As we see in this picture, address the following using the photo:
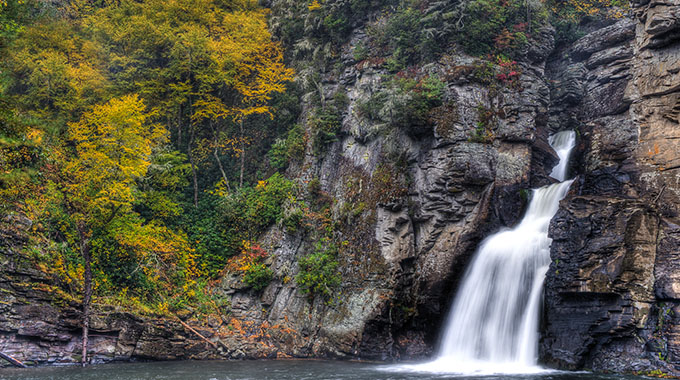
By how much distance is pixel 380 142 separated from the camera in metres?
18.8

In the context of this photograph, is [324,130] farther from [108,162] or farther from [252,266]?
[108,162]

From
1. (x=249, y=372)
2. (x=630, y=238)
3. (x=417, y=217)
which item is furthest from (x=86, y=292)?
(x=630, y=238)

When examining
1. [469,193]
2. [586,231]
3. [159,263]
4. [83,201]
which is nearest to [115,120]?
[83,201]

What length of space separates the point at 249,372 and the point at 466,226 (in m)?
8.11

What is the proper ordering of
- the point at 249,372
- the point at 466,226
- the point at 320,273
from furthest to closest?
1. the point at 320,273
2. the point at 466,226
3. the point at 249,372

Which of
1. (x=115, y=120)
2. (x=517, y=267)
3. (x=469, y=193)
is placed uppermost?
(x=115, y=120)

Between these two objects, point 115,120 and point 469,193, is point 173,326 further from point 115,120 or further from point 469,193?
point 469,193

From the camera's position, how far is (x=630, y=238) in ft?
39.8

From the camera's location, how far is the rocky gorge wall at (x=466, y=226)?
12070 millimetres

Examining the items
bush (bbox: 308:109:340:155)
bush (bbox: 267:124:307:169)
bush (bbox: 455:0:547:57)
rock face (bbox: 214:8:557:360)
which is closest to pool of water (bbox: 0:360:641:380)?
rock face (bbox: 214:8:557:360)

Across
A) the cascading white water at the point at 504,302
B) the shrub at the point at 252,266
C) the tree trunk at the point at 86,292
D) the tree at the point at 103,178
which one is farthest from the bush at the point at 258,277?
the cascading white water at the point at 504,302

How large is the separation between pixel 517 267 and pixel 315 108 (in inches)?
474

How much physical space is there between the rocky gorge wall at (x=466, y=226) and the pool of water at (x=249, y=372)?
1039mm

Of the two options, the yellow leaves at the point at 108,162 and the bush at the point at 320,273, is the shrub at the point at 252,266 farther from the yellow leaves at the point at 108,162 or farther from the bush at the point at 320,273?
the yellow leaves at the point at 108,162
